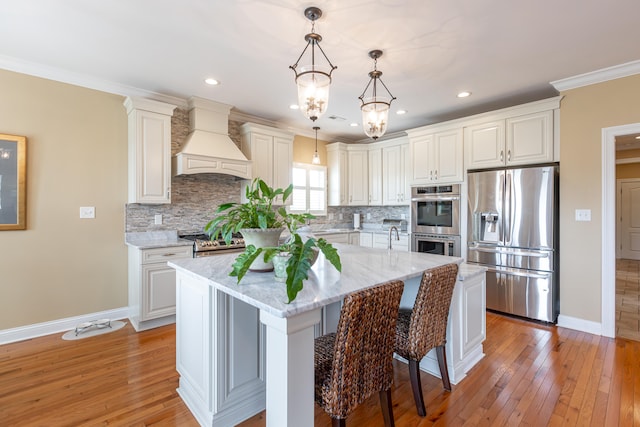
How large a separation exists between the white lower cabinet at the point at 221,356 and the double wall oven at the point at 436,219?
3137 mm

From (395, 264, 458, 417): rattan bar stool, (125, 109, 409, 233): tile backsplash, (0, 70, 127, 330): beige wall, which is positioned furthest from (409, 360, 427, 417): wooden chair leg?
(0, 70, 127, 330): beige wall

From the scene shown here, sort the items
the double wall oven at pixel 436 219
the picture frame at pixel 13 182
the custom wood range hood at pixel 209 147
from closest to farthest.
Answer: the picture frame at pixel 13 182 → the custom wood range hood at pixel 209 147 → the double wall oven at pixel 436 219

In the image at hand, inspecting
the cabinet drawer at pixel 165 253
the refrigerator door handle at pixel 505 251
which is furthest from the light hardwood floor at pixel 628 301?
the cabinet drawer at pixel 165 253

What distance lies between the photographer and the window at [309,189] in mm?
5137

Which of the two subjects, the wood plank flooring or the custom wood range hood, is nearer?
the wood plank flooring

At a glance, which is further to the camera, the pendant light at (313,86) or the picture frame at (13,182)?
the picture frame at (13,182)

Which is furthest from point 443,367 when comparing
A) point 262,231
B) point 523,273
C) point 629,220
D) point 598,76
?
point 629,220

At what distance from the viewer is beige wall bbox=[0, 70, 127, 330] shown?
289 centimetres

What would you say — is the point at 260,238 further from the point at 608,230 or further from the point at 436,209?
the point at 608,230

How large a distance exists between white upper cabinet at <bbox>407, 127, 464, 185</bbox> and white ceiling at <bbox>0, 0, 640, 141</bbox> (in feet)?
2.18

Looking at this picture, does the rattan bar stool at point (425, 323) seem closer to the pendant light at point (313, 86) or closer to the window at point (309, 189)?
the pendant light at point (313, 86)

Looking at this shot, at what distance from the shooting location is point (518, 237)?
344 centimetres

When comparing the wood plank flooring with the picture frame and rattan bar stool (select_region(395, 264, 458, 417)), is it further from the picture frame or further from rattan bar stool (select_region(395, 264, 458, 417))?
the picture frame

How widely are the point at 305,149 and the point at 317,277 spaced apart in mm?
3969
